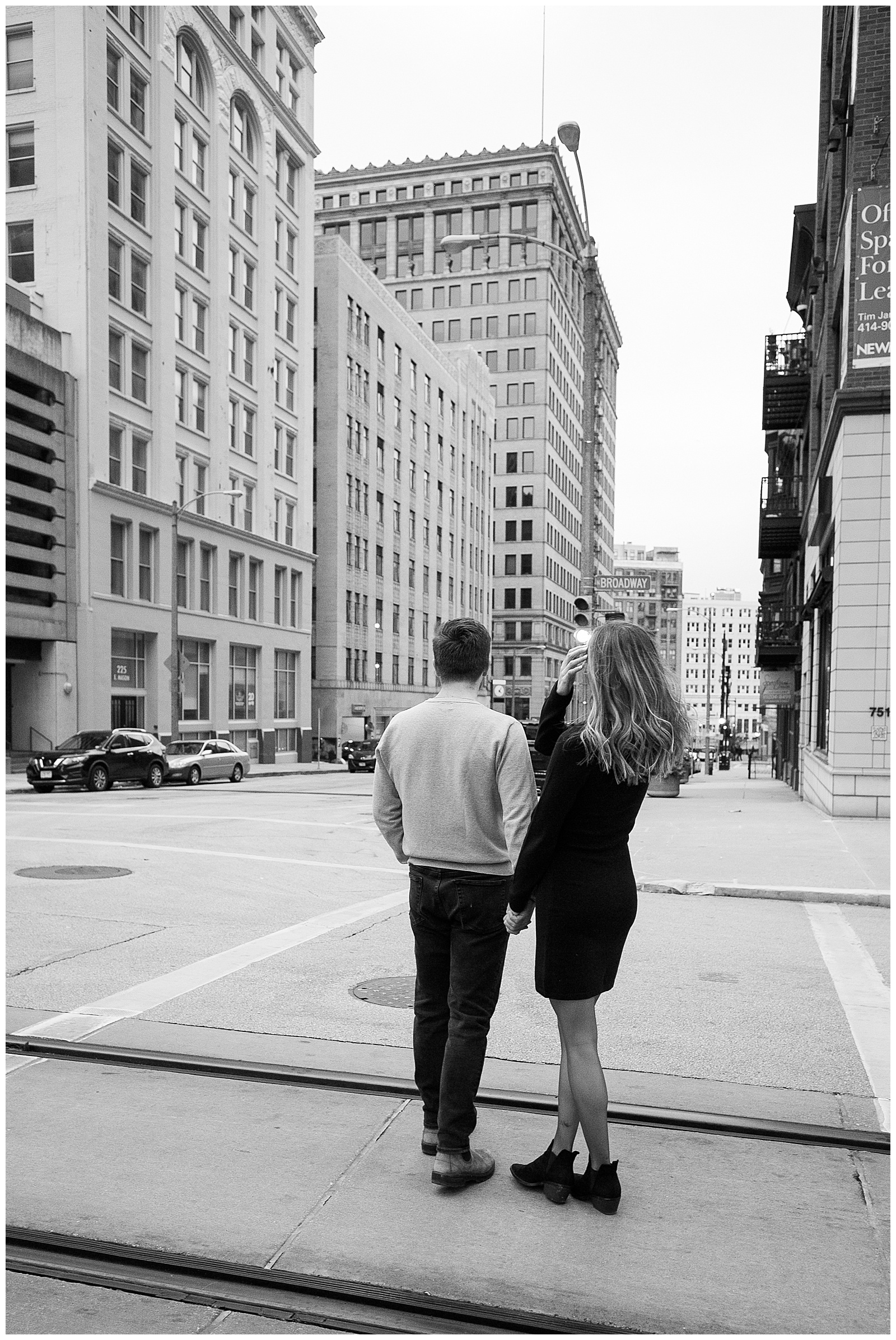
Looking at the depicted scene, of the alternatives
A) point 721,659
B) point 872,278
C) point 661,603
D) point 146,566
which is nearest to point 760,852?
point 872,278

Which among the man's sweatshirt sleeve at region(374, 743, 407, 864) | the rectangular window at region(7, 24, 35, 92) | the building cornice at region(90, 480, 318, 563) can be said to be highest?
the rectangular window at region(7, 24, 35, 92)

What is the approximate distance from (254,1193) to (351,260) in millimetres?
62573

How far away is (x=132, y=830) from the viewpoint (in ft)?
48.5

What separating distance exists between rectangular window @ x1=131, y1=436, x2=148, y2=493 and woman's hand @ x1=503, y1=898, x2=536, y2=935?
36.8 metres

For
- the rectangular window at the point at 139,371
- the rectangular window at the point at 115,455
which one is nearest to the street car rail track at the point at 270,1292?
the rectangular window at the point at 115,455

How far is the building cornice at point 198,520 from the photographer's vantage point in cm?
3609

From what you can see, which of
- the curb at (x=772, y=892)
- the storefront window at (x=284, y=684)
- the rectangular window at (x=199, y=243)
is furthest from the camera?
the storefront window at (x=284, y=684)

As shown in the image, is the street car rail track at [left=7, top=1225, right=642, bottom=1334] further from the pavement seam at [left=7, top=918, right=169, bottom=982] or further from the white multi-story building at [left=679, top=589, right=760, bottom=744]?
the white multi-story building at [left=679, top=589, right=760, bottom=744]

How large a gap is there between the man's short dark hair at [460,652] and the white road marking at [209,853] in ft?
25.7

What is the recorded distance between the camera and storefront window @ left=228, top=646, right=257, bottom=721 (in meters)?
46.3

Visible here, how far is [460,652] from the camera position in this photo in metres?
4.05

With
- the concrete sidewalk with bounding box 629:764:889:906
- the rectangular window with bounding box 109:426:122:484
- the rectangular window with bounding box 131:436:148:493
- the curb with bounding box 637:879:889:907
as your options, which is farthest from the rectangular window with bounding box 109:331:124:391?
the curb with bounding box 637:879:889:907

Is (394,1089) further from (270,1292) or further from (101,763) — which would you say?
(101,763)

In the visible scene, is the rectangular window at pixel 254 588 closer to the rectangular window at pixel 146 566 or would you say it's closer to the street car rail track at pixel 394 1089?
the rectangular window at pixel 146 566
